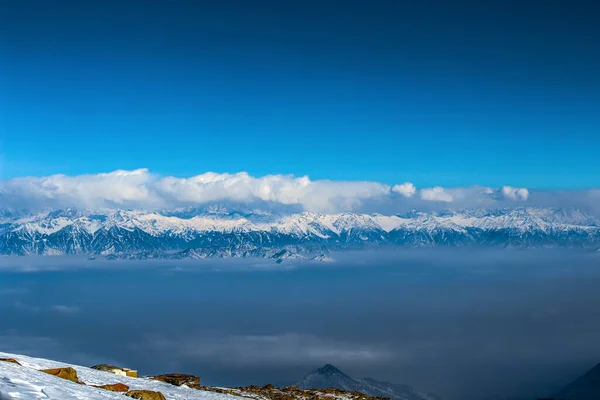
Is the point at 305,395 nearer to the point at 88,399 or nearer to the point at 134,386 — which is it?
the point at 134,386

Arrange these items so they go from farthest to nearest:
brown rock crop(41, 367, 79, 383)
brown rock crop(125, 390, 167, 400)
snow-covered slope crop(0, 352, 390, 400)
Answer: brown rock crop(41, 367, 79, 383), brown rock crop(125, 390, 167, 400), snow-covered slope crop(0, 352, 390, 400)

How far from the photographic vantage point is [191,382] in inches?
1714

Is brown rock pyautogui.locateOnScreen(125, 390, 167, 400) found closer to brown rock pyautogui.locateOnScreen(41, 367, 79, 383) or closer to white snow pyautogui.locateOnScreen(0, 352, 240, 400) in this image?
white snow pyautogui.locateOnScreen(0, 352, 240, 400)

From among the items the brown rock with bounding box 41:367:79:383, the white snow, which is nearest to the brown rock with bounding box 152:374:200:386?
the white snow

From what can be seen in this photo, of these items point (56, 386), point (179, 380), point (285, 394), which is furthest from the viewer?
point (285, 394)

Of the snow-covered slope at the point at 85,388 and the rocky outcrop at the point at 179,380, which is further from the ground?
the snow-covered slope at the point at 85,388

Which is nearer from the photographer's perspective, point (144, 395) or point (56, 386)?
point (56, 386)

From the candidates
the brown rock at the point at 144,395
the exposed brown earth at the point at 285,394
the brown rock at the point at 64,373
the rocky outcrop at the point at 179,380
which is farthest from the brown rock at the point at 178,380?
the brown rock at the point at 144,395

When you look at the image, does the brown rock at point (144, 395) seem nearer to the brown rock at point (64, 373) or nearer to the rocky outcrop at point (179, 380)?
the brown rock at point (64, 373)

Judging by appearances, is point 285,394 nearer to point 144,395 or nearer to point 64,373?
point 64,373

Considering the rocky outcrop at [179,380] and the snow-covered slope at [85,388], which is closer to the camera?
the snow-covered slope at [85,388]

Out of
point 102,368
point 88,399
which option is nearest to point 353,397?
point 102,368

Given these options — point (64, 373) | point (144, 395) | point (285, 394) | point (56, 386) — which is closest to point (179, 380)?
point (285, 394)

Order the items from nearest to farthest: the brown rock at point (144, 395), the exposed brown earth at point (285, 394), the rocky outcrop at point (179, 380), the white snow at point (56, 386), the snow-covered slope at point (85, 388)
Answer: the white snow at point (56, 386)
the snow-covered slope at point (85, 388)
the brown rock at point (144, 395)
the rocky outcrop at point (179, 380)
the exposed brown earth at point (285, 394)
